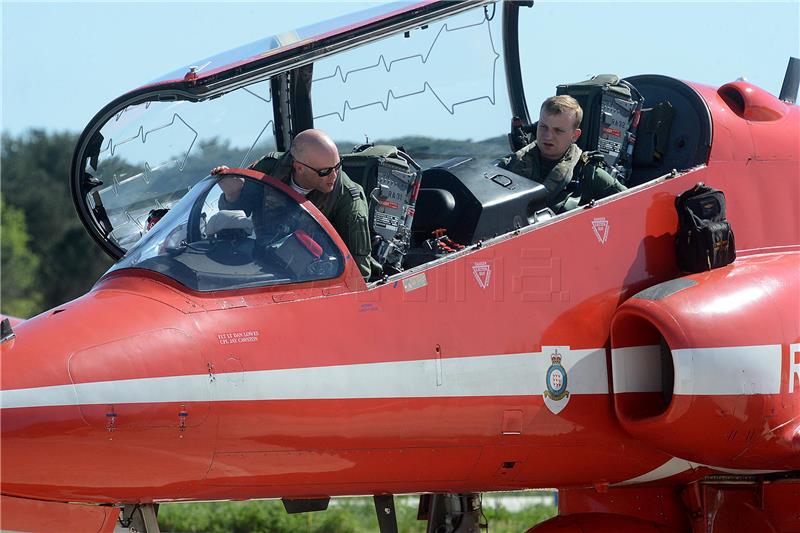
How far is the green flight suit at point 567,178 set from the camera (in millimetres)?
6234

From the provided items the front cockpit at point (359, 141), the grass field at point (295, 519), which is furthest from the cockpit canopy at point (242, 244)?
the grass field at point (295, 519)

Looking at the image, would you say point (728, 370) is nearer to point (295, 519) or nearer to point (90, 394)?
point (90, 394)

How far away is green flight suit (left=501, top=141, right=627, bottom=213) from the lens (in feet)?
20.5

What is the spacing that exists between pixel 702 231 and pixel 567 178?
884 millimetres

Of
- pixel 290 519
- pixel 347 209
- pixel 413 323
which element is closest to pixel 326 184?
pixel 347 209

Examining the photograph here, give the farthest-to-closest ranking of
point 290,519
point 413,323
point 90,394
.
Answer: point 290,519, point 413,323, point 90,394

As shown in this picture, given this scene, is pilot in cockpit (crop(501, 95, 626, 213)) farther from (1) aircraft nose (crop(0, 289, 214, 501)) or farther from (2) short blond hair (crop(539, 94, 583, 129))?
(1) aircraft nose (crop(0, 289, 214, 501))

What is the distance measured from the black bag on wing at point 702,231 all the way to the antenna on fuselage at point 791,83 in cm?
193

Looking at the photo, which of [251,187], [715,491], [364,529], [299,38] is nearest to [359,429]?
[251,187]

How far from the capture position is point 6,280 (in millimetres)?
38312

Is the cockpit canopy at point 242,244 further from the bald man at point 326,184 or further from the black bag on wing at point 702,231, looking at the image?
the black bag on wing at point 702,231

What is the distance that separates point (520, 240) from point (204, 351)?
1.78 metres

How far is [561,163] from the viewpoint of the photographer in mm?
6383

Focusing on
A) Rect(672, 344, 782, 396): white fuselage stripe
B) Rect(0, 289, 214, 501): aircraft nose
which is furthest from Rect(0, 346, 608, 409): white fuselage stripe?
Rect(672, 344, 782, 396): white fuselage stripe
